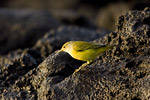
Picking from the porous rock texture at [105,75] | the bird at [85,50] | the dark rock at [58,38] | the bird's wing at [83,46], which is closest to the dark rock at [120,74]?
the porous rock texture at [105,75]

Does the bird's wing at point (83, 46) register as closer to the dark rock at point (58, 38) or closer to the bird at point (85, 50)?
the bird at point (85, 50)

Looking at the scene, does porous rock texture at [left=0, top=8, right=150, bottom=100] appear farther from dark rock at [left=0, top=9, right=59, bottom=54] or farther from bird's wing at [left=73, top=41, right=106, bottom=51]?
dark rock at [left=0, top=9, right=59, bottom=54]

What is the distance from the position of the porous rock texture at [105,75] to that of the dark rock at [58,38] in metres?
1.96

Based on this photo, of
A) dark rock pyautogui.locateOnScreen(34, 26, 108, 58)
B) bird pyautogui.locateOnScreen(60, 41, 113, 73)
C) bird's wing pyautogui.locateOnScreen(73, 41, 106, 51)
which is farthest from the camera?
dark rock pyautogui.locateOnScreen(34, 26, 108, 58)

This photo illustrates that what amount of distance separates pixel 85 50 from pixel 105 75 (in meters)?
0.99

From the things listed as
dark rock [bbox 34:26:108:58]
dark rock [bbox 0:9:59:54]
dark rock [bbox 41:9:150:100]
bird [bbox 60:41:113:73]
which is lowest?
dark rock [bbox 41:9:150:100]

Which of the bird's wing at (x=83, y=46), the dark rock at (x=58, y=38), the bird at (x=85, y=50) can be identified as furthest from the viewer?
the dark rock at (x=58, y=38)

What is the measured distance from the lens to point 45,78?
16.0ft

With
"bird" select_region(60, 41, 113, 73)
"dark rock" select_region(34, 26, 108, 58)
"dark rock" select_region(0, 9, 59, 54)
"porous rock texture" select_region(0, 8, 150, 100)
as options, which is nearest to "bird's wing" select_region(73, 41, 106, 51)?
"bird" select_region(60, 41, 113, 73)

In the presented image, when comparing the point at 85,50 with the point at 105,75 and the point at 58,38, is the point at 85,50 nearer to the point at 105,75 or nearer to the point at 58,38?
the point at 105,75

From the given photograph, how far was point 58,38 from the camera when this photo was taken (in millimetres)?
8188

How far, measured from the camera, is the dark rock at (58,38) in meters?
7.59

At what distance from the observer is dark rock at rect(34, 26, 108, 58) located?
759 centimetres

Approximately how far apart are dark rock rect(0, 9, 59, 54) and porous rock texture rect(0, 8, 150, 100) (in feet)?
22.3
